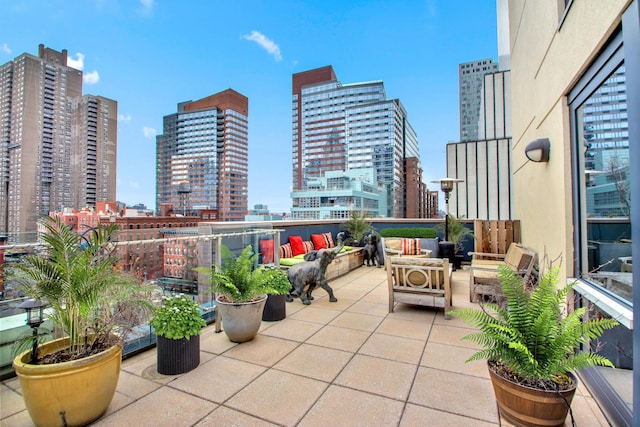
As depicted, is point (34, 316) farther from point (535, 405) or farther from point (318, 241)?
point (318, 241)

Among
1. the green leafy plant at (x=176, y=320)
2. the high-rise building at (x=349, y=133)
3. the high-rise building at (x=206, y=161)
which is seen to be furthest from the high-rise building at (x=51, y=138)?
the high-rise building at (x=349, y=133)

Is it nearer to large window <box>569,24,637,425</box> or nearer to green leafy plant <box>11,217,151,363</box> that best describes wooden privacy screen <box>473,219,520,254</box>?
large window <box>569,24,637,425</box>

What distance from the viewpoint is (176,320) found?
2.58 metres

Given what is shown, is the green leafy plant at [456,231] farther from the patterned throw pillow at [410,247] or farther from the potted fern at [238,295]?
the potted fern at [238,295]

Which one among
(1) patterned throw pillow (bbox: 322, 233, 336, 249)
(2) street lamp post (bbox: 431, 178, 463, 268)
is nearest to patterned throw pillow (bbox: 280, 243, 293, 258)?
(1) patterned throw pillow (bbox: 322, 233, 336, 249)

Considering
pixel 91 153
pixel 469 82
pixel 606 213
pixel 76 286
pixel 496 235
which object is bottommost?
pixel 76 286

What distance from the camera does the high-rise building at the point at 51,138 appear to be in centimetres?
2219

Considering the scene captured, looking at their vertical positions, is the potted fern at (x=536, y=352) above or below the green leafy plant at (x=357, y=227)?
below

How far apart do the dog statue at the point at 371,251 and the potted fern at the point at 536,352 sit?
6148 mm

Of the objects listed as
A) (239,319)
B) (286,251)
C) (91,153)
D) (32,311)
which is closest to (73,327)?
(32,311)

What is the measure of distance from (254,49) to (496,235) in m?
65.2

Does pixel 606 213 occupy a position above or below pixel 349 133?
below

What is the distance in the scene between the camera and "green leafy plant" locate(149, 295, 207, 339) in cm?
256

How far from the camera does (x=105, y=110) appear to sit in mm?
37219
